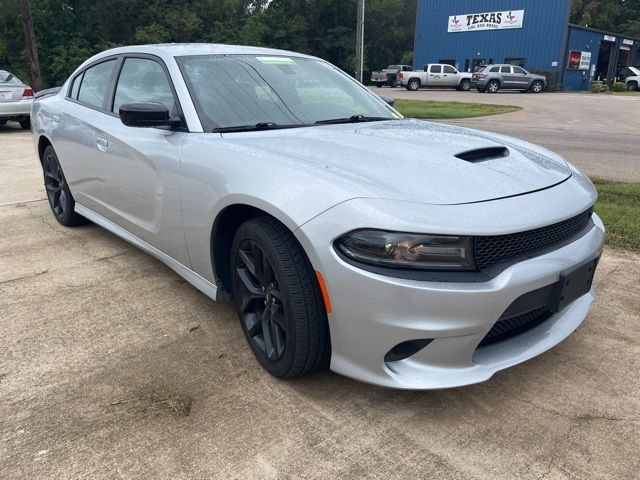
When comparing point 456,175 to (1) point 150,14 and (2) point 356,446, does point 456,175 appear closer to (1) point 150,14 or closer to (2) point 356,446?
(2) point 356,446

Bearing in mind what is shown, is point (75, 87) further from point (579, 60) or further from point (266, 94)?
point (579, 60)

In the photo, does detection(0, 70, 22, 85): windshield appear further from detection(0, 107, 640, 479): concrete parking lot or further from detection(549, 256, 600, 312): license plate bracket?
detection(549, 256, 600, 312): license plate bracket

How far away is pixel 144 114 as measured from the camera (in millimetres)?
2766

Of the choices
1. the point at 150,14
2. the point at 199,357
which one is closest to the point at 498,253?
the point at 199,357

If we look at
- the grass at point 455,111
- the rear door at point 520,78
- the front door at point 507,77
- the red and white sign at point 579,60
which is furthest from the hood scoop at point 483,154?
the red and white sign at point 579,60

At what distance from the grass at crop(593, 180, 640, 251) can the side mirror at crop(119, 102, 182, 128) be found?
3.55m

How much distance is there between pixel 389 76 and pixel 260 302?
37270 mm

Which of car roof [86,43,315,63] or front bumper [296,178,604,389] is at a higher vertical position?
car roof [86,43,315,63]

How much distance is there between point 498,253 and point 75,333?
2249mm

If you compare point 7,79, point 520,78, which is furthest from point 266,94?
point 520,78

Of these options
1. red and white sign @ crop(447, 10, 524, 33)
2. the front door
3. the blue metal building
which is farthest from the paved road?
red and white sign @ crop(447, 10, 524, 33)

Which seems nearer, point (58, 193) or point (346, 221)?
point (346, 221)

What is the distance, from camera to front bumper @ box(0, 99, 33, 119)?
11.4 metres

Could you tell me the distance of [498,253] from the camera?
81.7 inches
